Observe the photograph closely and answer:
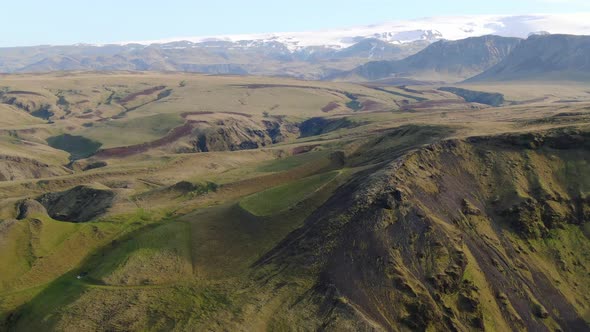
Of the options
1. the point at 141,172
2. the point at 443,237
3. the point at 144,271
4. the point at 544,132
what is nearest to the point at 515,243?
the point at 443,237

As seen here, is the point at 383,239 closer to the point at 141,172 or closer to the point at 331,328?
the point at 331,328

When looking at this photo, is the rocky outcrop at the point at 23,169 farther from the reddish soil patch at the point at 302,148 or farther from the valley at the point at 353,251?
the valley at the point at 353,251

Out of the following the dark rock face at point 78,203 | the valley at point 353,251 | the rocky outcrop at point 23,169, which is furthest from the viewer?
the rocky outcrop at point 23,169

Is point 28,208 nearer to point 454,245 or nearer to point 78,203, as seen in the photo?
point 78,203

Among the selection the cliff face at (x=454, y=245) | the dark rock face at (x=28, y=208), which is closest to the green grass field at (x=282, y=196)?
the cliff face at (x=454, y=245)

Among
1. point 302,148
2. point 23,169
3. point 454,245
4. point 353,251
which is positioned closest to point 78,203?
point 353,251

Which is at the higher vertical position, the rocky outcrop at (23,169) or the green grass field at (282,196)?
the green grass field at (282,196)
